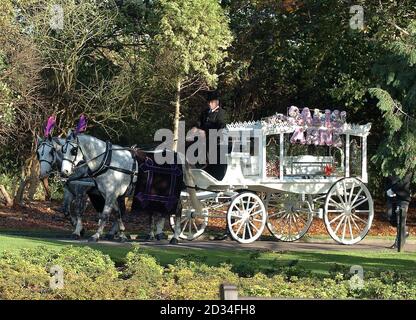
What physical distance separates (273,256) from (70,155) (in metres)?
4.57

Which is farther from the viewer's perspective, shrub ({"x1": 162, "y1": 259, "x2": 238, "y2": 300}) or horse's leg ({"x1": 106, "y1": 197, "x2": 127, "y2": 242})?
horse's leg ({"x1": 106, "y1": 197, "x2": 127, "y2": 242})

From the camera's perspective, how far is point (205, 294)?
1059 cm

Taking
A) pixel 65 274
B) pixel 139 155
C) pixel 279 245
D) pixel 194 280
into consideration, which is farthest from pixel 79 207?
pixel 194 280

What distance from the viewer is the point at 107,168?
17438 mm

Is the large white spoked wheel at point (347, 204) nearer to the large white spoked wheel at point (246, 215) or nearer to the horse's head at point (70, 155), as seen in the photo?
the large white spoked wheel at point (246, 215)

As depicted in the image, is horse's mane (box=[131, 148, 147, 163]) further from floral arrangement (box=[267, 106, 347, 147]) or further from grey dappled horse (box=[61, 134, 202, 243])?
floral arrangement (box=[267, 106, 347, 147])

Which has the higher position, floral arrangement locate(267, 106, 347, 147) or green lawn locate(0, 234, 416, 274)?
floral arrangement locate(267, 106, 347, 147)

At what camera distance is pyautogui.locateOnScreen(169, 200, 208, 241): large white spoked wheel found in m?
18.5

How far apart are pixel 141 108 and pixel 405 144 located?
11.2m

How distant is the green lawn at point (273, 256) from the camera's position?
14.4 meters

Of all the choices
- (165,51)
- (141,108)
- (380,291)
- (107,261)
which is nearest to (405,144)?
(380,291)

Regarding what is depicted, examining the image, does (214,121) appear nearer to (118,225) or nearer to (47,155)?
(118,225)

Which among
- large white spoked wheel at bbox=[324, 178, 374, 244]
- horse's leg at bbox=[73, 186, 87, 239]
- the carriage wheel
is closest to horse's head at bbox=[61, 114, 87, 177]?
horse's leg at bbox=[73, 186, 87, 239]

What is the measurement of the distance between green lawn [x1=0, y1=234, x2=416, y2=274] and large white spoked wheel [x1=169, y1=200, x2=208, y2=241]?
6.08 feet
